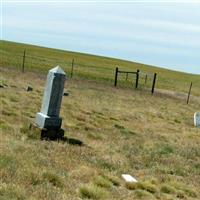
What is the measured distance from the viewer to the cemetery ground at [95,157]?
9.12 m

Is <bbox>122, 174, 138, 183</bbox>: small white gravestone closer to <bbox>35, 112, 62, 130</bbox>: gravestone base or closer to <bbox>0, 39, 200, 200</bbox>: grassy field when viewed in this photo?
<bbox>0, 39, 200, 200</bbox>: grassy field

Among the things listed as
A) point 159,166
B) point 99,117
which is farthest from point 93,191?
point 99,117

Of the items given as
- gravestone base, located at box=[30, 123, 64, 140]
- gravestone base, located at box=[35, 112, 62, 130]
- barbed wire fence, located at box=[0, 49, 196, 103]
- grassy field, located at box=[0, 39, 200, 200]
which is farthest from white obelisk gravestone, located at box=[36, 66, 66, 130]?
barbed wire fence, located at box=[0, 49, 196, 103]

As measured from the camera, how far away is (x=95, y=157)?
12328 millimetres

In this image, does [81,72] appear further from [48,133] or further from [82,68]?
[48,133]

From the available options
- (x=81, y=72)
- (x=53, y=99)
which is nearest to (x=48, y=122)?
(x=53, y=99)

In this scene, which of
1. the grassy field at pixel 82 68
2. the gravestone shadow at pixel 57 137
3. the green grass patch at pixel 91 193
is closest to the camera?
the green grass patch at pixel 91 193

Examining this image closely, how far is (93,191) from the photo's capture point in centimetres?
911

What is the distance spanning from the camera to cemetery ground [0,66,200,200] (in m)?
9.12

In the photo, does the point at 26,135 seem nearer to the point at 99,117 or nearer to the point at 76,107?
the point at 99,117

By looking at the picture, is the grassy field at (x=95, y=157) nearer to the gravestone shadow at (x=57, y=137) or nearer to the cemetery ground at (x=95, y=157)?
the cemetery ground at (x=95, y=157)

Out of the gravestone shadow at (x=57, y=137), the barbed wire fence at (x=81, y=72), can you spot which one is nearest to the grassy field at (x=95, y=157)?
the gravestone shadow at (x=57, y=137)

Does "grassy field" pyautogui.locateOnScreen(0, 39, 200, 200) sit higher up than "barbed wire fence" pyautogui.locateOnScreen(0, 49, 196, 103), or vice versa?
"grassy field" pyautogui.locateOnScreen(0, 39, 200, 200)

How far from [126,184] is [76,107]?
12.4m
